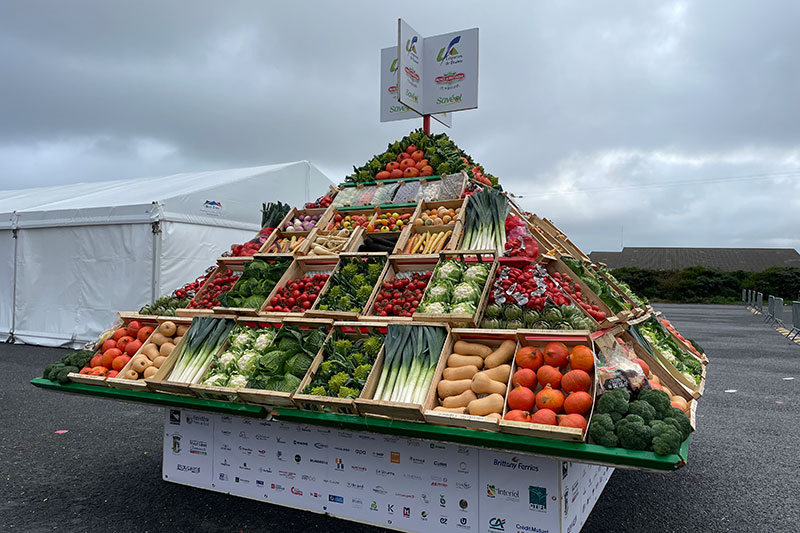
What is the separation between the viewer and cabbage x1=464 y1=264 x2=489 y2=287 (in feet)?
13.9

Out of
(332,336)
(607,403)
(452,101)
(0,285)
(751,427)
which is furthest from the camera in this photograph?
(0,285)

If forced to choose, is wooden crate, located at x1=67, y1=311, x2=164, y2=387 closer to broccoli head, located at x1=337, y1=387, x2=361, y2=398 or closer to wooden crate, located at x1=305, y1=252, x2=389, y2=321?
wooden crate, located at x1=305, y1=252, x2=389, y2=321

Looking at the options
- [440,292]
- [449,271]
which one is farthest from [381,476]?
[449,271]

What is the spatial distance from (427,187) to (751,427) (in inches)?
204

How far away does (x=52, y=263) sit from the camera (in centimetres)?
1275

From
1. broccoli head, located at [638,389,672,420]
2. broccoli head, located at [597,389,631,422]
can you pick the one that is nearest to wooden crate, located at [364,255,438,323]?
broccoli head, located at [597,389,631,422]

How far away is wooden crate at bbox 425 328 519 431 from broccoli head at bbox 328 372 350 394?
0.65 m

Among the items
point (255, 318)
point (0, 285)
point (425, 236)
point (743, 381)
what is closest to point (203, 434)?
point (255, 318)

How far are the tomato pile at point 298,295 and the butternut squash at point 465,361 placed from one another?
1559 mm

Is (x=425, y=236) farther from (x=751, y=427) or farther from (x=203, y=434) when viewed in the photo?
(x=751, y=427)

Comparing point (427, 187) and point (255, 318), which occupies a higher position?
point (427, 187)

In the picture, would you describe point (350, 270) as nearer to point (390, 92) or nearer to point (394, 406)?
point (394, 406)

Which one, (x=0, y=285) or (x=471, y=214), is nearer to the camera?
(x=471, y=214)

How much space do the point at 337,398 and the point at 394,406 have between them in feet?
1.43
